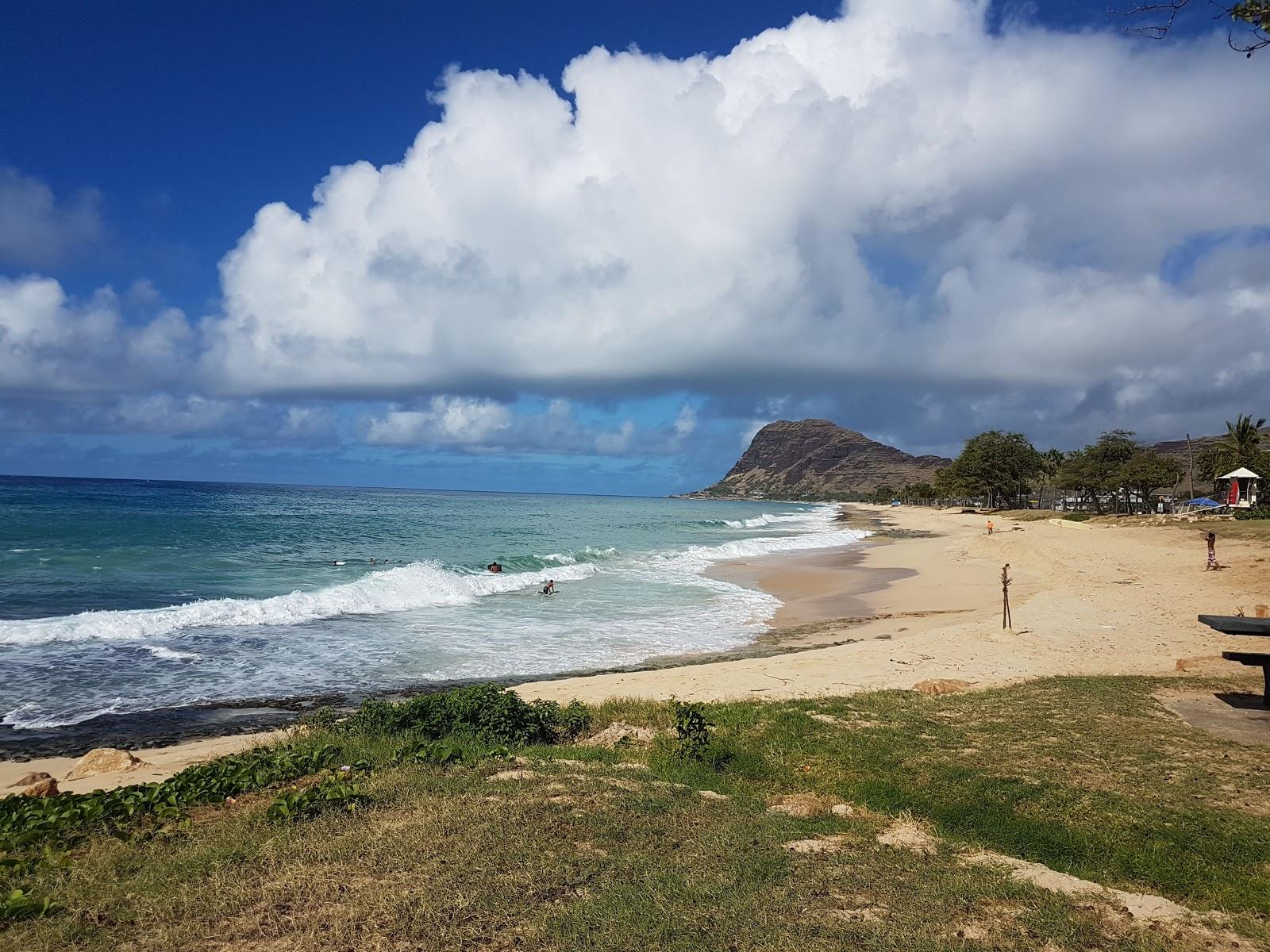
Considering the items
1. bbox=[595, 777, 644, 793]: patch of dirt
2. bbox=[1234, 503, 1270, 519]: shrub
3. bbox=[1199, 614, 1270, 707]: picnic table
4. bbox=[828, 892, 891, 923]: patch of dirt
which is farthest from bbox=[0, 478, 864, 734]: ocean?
bbox=[1234, 503, 1270, 519]: shrub

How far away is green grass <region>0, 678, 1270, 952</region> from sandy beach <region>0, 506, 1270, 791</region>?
12.9 feet

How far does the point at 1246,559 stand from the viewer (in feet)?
87.3

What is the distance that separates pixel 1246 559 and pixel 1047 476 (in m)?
88.6

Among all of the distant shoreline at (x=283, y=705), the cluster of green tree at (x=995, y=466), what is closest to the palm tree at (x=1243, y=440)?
the cluster of green tree at (x=995, y=466)

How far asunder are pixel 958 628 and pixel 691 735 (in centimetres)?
1190

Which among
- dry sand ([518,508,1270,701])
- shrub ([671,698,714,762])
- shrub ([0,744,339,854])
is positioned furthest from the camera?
dry sand ([518,508,1270,701])

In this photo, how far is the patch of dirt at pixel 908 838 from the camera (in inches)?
220

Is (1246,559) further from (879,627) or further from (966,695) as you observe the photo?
(966,695)

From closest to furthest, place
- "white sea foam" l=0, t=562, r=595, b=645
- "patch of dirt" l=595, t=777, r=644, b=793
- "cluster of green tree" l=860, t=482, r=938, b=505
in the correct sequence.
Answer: "patch of dirt" l=595, t=777, r=644, b=793, "white sea foam" l=0, t=562, r=595, b=645, "cluster of green tree" l=860, t=482, r=938, b=505

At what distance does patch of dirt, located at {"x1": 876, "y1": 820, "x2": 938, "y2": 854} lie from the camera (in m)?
5.60

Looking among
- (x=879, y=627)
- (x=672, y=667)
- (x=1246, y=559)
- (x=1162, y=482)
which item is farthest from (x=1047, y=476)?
(x=672, y=667)

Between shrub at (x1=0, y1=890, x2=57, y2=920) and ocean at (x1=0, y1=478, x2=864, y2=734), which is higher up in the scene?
shrub at (x1=0, y1=890, x2=57, y2=920)

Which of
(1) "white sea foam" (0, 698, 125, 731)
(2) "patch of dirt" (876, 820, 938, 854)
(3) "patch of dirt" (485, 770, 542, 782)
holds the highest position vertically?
(3) "patch of dirt" (485, 770, 542, 782)

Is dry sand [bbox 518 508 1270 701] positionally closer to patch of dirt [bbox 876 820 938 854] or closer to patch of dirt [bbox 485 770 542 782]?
patch of dirt [bbox 485 770 542 782]
